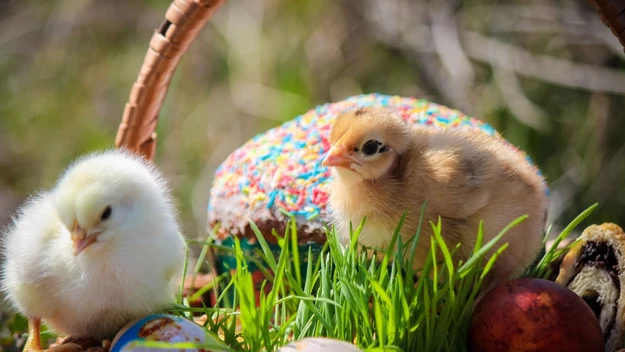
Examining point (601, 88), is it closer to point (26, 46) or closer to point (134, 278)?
point (134, 278)

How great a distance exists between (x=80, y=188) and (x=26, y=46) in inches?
104

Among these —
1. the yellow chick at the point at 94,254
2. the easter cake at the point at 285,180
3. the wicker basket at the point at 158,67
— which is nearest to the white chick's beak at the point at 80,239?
the yellow chick at the point at 94,254

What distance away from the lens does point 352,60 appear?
315 centimetres

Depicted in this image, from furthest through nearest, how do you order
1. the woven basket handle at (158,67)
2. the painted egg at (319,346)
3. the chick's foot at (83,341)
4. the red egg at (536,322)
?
the woven basket handle at (158,67)
the chick's foot at (83,341)
the red egg at (536,322)
the painted egg at (319,346)

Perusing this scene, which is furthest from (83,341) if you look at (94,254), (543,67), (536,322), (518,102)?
(543,67)

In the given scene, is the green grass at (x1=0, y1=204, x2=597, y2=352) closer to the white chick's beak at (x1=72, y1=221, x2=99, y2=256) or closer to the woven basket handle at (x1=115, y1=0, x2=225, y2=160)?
the white chick's beak at (x1=72, y1=221, x2=99, y2=256)

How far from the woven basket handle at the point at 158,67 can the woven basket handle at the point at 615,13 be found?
64 centimetres

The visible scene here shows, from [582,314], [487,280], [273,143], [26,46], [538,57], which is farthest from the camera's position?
[26,46]

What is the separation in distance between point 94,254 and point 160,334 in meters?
0.16

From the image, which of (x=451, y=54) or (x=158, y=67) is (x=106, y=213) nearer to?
(x=158, y=67)

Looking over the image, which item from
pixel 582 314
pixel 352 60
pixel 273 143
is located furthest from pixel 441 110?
pixel 352 60

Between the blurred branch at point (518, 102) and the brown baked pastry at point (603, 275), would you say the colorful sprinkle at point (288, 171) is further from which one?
the blurred branch at point (518, 102)

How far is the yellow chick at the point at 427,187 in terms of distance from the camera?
110cm

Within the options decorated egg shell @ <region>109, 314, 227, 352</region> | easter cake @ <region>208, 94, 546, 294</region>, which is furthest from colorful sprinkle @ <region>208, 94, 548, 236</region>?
decorated egg shell @ <region>109, 314, 227, 352</region>
